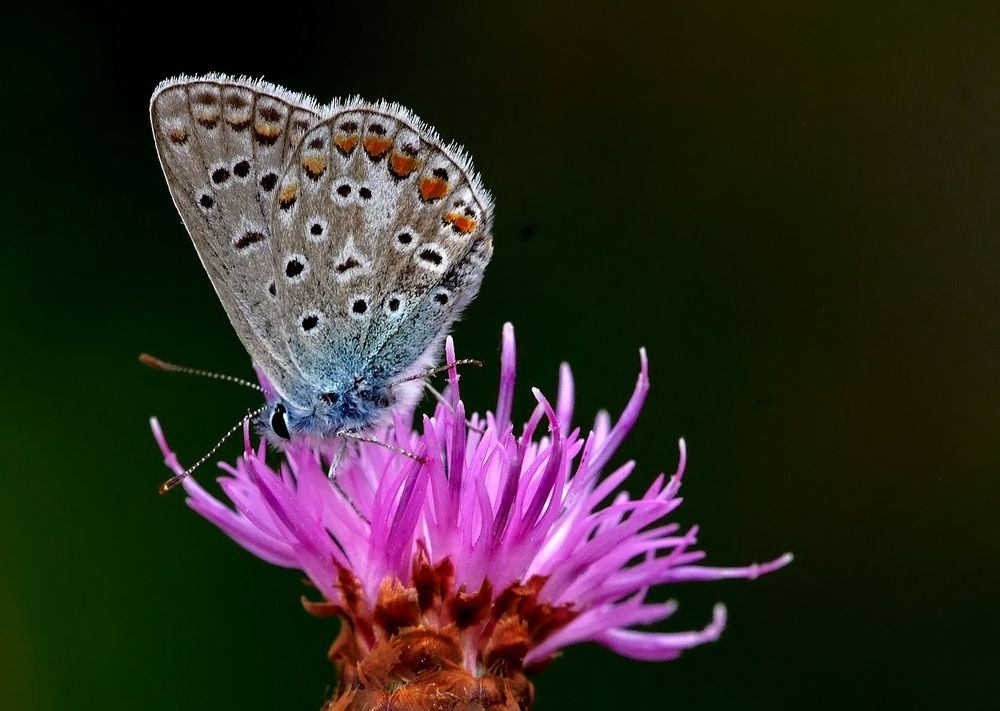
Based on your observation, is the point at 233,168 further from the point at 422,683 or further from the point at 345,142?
the point at 422,683

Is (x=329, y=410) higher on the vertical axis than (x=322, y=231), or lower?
lower

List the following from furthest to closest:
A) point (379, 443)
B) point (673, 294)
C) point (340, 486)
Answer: point (673, 294), point (340, 486), point (379, 443)

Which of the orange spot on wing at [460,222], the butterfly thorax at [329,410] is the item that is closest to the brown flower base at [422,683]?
the butterfly thorax at [329,410]

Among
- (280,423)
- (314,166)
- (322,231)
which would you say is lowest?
(280,423)

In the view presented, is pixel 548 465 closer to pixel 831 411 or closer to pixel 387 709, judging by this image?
pixel 387 709

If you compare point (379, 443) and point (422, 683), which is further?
point (379, 443)

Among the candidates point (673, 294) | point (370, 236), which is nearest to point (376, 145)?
point (370, 236)

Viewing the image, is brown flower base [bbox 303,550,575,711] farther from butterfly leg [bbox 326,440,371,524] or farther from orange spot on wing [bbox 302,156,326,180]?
orange spot on wing [bbox 302,156,326,180]

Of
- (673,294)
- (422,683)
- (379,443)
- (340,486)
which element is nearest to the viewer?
(422,683)

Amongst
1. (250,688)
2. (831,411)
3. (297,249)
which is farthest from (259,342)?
(831,411)
